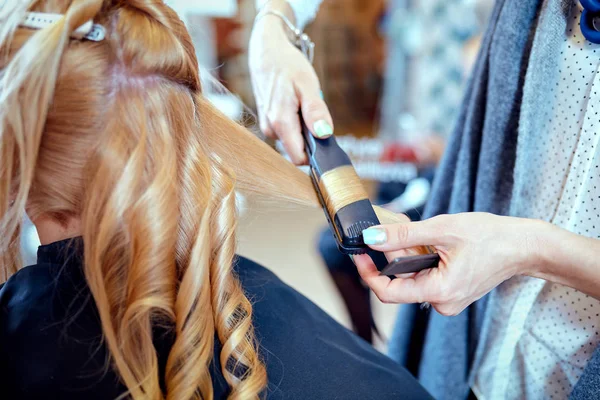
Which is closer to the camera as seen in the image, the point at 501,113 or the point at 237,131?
the point at 237,131

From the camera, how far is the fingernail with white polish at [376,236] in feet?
1.91

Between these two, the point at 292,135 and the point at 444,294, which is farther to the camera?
the point at 292,135

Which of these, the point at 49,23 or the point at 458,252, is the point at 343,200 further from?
the point at 49,23

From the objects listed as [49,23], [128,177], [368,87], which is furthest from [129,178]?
[368,87]

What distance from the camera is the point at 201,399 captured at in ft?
1.85

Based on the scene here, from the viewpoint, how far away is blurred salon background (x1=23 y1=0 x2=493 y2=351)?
61.7 inches

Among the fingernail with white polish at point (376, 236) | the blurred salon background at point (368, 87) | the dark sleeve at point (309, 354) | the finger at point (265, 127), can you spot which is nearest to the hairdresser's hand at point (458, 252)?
the fingernail with white polish at point (376, 236)

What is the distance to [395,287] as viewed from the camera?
2.00 ft

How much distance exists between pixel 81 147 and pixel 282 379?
15.3 inches

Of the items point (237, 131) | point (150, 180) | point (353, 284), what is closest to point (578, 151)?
point (237, 131)

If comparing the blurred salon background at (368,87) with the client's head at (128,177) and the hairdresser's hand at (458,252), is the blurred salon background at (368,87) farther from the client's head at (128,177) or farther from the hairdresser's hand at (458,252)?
the hairdresser's hand at (458,252)

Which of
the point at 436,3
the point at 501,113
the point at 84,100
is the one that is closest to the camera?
the point at 84,100

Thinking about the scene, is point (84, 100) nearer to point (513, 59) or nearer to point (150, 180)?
point (150, 180)

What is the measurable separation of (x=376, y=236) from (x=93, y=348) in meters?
0.36
